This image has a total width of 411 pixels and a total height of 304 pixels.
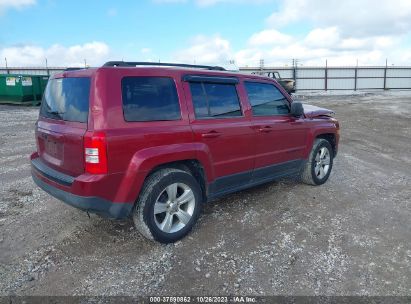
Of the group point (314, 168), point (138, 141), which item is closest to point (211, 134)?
point (138, 141)

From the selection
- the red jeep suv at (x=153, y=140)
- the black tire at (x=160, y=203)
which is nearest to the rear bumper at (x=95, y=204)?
the red jeep suv at (x=153, y=140)

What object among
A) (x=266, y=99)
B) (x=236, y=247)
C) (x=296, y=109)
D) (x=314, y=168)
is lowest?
(x=236, y=247)

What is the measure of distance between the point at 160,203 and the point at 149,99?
1.07 metres

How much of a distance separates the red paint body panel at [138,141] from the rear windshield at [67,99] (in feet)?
0.24

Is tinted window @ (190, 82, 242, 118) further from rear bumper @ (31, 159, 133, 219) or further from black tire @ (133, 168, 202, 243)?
rear bumper @ (31, 159, 133, 219)

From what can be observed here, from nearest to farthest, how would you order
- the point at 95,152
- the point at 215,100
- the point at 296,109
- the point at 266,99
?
the point at 95,152
the point at 215,100
the point at 266,99
the point at 296,109

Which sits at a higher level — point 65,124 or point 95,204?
point 65,124

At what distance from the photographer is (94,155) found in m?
3.28

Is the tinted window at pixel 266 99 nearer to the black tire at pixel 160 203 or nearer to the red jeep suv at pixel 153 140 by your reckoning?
the red jeep suv at pixel 153 140

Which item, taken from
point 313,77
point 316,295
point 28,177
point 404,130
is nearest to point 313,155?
point 316,295

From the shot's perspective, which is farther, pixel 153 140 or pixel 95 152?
pixel 153 140

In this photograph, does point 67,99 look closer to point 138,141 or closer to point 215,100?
point 138,141

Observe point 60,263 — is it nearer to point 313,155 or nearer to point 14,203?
point 14,203

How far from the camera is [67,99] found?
371cm
